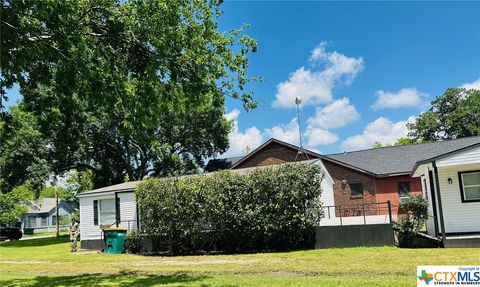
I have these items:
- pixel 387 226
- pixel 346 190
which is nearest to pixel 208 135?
pixel 346 190

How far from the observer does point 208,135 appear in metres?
34.7

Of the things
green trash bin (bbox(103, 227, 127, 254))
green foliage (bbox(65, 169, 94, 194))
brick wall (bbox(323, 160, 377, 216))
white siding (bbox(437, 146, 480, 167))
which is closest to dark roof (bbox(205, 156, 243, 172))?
brick wall (bbox(323, 160, 377, 216))

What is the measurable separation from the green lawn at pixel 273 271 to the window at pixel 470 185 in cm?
286

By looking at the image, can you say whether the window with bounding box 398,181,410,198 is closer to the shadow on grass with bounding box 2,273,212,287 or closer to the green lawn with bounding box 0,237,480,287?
the green lawn with bounding box 0,237,480,287

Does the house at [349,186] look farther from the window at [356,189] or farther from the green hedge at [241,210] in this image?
the green hedge at [241,210]

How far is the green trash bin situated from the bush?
1.10 feet

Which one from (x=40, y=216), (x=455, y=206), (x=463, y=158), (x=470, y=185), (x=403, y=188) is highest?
(x=463, y=158)

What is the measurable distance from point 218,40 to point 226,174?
8.77m

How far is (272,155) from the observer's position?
2948 centimetres

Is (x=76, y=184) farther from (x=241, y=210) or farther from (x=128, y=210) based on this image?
(x=241, y=210)

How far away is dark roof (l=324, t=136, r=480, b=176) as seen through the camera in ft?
90.1

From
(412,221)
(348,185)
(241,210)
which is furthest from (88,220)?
(412,221)

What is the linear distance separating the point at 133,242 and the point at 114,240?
108 cm

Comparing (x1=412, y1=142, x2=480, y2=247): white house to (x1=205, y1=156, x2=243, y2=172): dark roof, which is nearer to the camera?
(x1=412, y1=142, x2=480, y2=247): white house
